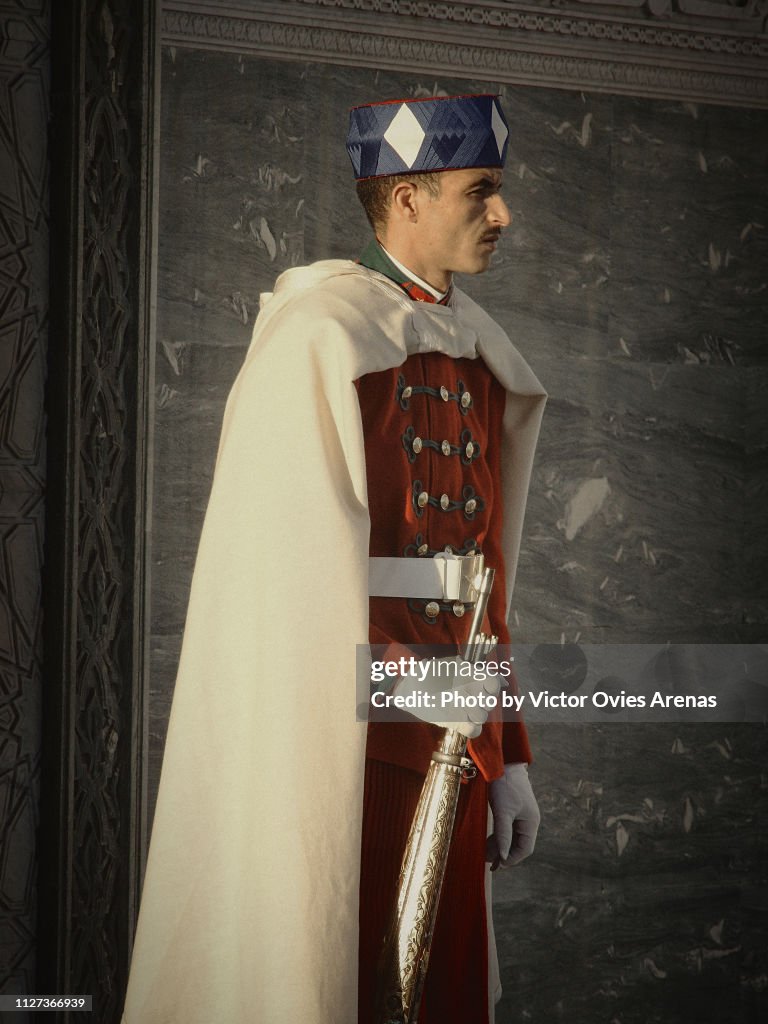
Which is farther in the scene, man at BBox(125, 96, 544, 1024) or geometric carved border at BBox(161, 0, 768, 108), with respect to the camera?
geometric carved border at BBox(161, 0, 768, 108)

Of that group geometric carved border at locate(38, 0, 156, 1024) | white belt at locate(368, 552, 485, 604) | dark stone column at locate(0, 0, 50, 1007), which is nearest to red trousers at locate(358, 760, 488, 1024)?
white belt at locate(368, 552, 485, 604)

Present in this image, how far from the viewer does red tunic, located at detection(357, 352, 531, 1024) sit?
6.79 feet

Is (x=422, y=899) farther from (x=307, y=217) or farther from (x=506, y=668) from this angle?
(x=307, y=217)

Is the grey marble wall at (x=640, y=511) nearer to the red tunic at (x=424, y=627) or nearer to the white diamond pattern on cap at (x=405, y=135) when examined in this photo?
the white diamond pattern on cap at (x=405, y=135)

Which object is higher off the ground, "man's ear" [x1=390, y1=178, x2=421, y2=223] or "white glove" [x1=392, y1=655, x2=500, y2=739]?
"man's ear" [x1=390, y1=178, x2=421, y2=223]

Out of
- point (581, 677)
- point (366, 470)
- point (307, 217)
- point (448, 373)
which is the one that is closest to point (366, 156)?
point (448, 373)

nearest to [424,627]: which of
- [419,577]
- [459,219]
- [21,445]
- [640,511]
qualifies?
[419,577]

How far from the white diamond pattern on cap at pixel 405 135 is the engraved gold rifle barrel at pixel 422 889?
0.90 m

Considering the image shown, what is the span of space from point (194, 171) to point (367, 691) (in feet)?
4.45

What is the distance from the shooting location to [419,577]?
81.4 inches

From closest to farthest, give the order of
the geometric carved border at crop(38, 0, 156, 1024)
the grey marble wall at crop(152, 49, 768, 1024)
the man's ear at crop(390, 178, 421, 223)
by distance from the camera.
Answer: the man's ear at crop(390, 178, 421, 223)
the geometric carved border at crop(38, 0, 156, 1024)
the grey marble wall at crop(152, 49, 768, 1024)

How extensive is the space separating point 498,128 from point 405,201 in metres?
0.19

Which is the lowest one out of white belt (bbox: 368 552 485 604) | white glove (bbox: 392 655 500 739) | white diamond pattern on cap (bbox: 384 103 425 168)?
white glove (bbox: 392 655 500 739)

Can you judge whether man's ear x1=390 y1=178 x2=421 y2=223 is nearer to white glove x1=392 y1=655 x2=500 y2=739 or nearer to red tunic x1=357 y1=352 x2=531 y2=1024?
red tunic x1=357 y1=352 x2=531 y2=1024
